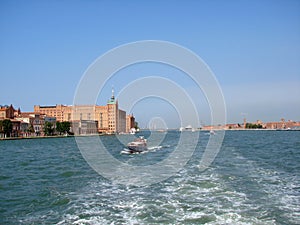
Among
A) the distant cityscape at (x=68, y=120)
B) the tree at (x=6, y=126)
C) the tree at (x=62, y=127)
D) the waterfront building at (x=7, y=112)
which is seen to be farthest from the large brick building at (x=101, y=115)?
the tree at (x=6, y=126)

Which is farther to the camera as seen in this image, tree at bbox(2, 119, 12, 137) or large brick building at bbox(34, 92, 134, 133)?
large brick building at bbox(34, 92, 134, 133)

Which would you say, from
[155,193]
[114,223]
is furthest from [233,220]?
[155,193]

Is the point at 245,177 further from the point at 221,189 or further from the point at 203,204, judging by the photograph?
the point at 203,204

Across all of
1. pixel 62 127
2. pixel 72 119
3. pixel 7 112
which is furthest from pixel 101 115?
pixel 7 112

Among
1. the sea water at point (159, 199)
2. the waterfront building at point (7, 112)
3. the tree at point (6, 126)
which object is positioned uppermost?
the waterfront building at point (7, 112)

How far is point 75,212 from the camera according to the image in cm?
1273

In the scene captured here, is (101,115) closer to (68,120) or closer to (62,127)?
(68,120)

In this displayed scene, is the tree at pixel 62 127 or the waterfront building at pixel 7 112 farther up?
the waterfront building at pixel 7 112

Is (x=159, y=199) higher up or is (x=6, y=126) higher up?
(x=6, y=126)

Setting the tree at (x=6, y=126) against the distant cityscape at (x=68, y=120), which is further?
the distant cityscape at (x=68, y=120)

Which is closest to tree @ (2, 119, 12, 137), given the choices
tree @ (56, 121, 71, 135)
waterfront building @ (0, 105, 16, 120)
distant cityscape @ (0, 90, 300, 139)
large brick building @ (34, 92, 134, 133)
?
distant cityscape @ (0, 90, 300, 139)

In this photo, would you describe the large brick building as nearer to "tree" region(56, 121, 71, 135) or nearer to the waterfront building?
"tree" region(56, 121, 71, 135)

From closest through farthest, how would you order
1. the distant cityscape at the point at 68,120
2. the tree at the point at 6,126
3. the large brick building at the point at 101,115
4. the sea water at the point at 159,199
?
the sea water at the point at 159,199 → the tree at the point at 6,126 → the distant cityscape at the point at 68,120 → the large brick building at the point at 101,115

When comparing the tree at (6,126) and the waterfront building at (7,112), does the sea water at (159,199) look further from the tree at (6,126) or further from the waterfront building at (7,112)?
the waterfront building at (7,112)
